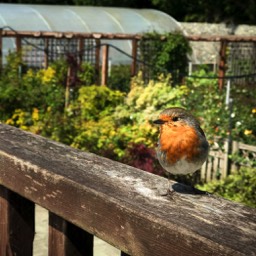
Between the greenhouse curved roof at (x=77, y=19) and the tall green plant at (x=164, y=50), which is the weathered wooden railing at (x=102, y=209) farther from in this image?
the greenhouse curved roof at (x=77, y=19)

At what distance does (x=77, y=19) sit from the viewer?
18.4 m

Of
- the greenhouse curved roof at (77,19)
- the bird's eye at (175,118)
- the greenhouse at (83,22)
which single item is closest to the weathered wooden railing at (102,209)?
the bird's eye at (175,118)

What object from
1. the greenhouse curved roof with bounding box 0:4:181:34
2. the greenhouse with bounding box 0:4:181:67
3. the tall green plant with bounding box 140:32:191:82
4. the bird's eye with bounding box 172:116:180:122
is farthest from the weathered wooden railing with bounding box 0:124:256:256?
the greenhouse curved roof with bounding box 0:4:181:34

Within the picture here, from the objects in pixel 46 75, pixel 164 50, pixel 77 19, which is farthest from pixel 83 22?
pixel 46 75

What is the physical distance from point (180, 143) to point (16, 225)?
45 cm

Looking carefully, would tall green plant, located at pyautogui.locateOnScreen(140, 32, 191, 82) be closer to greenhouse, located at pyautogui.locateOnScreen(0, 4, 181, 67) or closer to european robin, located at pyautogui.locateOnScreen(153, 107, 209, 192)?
greenhouse, located at pyautogui.locateOnScreen(0, 4, 181, 67)

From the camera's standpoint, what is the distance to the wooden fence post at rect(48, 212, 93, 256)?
124cm

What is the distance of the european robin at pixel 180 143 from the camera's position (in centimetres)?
137

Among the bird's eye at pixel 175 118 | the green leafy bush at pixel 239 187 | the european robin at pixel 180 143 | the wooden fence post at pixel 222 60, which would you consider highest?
the bird's eye at pixel 175 118

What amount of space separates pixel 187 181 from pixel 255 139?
1.03 metres

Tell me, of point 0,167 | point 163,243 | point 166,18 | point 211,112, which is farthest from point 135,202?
point 166,18

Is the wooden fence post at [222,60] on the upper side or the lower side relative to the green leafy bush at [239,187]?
upper

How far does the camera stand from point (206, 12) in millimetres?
29828

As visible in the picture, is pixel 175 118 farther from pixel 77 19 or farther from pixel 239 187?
pixel 77 19
